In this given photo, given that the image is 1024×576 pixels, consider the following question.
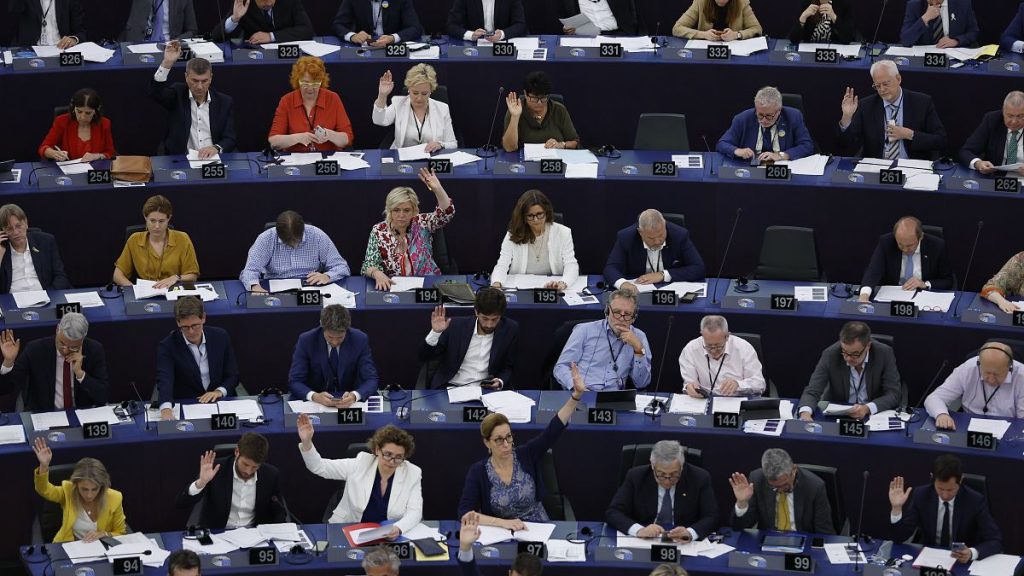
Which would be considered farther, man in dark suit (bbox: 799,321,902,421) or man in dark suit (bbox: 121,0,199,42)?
man in dark suit (bbox: 121,0,199,42)

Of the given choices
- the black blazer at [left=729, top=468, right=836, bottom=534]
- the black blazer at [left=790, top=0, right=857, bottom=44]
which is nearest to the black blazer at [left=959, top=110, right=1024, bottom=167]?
the black blazer at [left=790, top=0, right=857, bottom=44]

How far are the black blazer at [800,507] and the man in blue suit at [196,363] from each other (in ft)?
9.78

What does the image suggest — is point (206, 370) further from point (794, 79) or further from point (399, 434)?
point (794, 79)

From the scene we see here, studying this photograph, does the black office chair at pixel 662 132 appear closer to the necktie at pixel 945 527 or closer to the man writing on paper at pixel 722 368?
the man writing on paper at pixel 722 368

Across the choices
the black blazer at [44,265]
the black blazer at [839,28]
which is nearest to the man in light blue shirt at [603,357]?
the black blazer at [44,265]

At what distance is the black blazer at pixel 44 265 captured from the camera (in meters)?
10.8

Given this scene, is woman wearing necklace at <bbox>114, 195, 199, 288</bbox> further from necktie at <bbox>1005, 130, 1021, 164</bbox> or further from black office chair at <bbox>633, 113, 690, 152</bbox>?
necktie at <bbox>1005, 130, 1021, 164</bbox>

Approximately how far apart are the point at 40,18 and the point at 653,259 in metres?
4.86

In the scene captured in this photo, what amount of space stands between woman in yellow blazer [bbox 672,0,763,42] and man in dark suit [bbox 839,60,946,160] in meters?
1.06

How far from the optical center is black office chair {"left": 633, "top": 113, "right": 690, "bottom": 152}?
39.5ft

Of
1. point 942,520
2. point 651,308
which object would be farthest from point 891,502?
point 651,308

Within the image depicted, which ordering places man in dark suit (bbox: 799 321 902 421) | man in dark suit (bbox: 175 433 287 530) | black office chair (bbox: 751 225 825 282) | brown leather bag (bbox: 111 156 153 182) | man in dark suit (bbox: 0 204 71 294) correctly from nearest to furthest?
1. man in dark suit (bbox: 175 433 287 530)
2. man in dark suit (bbox: 799 321 902 421)
3. man in dark suit (bbox: 0 204 71 294)
4. black office chair (bbox: 751 225 825 282)
5. brown leather bag (bbox: 111 156 153 182)

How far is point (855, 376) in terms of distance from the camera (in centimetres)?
1004

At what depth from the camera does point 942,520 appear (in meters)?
9.09
